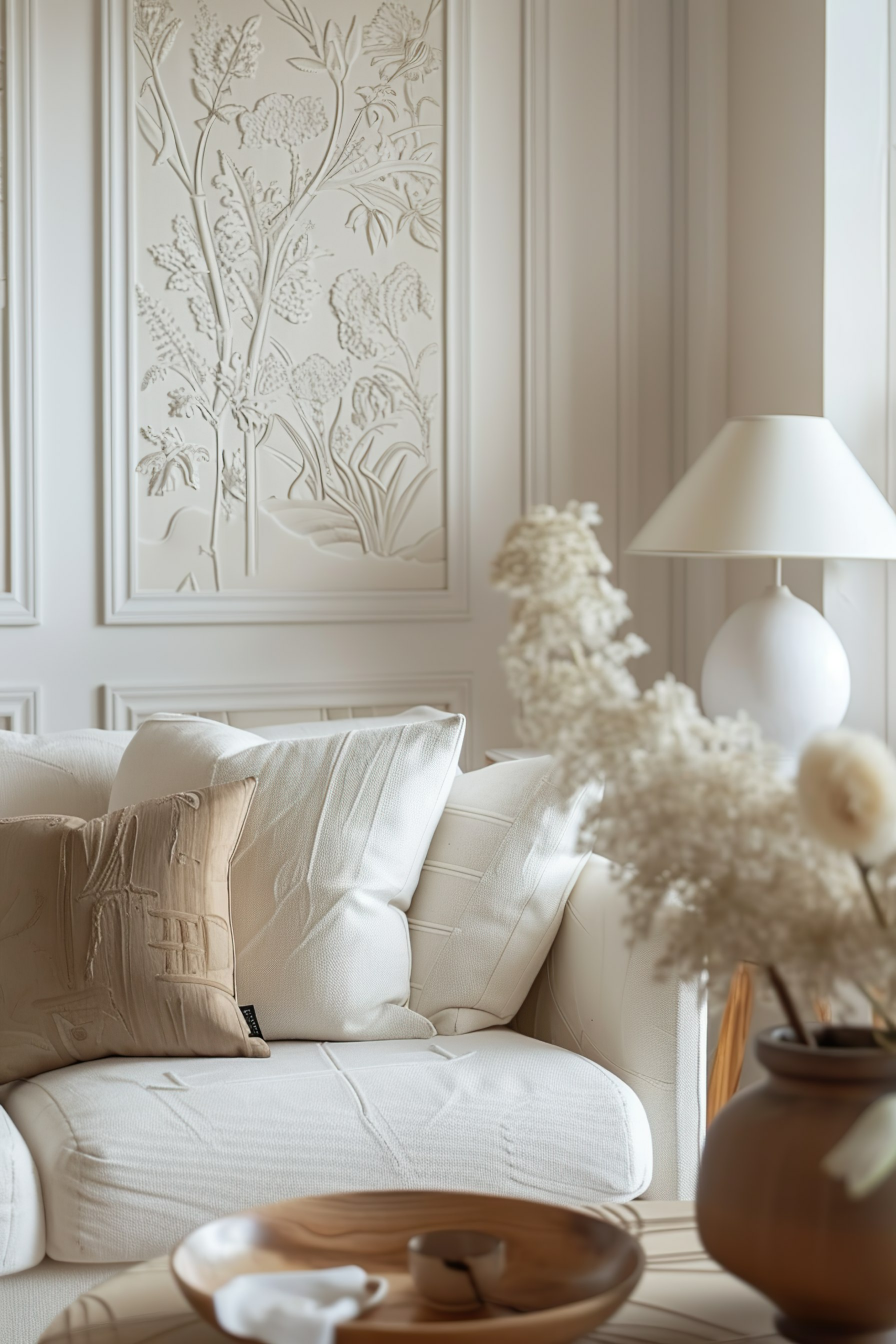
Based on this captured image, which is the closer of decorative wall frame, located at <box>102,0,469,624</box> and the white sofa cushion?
the white sofa cushion

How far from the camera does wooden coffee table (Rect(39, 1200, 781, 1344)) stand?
0.93 m

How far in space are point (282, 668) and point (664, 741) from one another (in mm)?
1969

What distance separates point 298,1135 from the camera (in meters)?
1.52

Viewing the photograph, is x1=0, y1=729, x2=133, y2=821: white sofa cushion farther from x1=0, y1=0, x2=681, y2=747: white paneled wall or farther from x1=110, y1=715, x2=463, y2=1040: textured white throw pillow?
x1=0, y1=0, x2=681, y2=747: white paneled wall

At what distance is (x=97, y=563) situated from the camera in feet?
8.52

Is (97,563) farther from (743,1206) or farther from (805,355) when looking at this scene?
(743,1206)

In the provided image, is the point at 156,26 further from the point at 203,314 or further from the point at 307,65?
the point at 203,314

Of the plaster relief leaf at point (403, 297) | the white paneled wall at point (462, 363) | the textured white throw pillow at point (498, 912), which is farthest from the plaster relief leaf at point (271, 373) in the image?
the textured white throw pillow at point (498, 912)

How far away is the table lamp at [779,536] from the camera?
214 centimetres

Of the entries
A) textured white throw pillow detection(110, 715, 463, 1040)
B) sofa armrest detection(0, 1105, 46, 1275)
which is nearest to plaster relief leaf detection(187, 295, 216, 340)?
textured white throw pillow detection(110, 715, 463, 1040)

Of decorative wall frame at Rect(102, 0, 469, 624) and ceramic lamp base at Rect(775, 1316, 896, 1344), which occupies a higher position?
decorative wall frame at Rect(102, 0, 469, 624)

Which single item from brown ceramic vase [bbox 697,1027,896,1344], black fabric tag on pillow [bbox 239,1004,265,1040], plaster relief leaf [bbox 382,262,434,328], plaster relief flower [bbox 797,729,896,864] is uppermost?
plaster relief leaf [bbox 382,262,434,328]

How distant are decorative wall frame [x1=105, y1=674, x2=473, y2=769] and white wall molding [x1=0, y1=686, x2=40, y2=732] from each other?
0.43ft

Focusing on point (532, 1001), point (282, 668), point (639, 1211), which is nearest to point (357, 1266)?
point (639, 1211)
